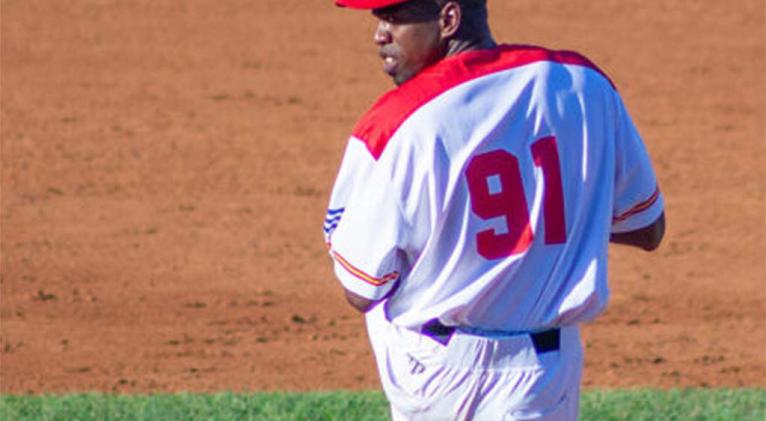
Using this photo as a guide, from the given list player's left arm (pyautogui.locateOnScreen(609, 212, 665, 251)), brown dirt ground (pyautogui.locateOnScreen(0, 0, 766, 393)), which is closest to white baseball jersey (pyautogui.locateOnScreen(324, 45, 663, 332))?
player's left arm (pyautogui.locateOnScreen(609, 212, 665, 251))

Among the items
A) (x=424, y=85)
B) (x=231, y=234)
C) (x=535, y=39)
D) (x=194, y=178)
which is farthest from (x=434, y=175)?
(x=535, y=39)

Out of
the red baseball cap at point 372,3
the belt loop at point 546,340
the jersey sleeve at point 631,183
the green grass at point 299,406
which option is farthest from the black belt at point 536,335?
the green grass at point 299,406

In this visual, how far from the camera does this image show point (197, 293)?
8961 millimetres

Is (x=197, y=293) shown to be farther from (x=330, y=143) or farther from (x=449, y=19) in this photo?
(x=449, y=19)

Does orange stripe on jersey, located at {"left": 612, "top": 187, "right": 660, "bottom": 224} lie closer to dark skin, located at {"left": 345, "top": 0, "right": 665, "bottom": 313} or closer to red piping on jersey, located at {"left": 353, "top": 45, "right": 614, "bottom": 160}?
red piping on jersey, located at {"left": 353, "top": 45, "right": 614, "bottom": 160}

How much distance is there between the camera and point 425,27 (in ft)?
12.2

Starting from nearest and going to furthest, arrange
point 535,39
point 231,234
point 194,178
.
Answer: point 231,234 < point 194,178 < point 535,39

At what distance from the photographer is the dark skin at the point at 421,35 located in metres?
3.71

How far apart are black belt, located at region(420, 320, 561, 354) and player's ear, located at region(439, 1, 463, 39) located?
618mm

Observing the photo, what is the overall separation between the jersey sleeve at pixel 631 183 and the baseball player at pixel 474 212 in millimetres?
22

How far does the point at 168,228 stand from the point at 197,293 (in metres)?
1.13

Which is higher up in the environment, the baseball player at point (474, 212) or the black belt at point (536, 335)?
the baseball player at point (474, 212)

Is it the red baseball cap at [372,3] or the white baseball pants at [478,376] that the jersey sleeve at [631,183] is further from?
the red baseball cap at [372,3]

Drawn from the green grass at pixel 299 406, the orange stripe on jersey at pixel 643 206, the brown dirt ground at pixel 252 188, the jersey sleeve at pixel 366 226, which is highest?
the jersey sleeve at pixel 366 226
